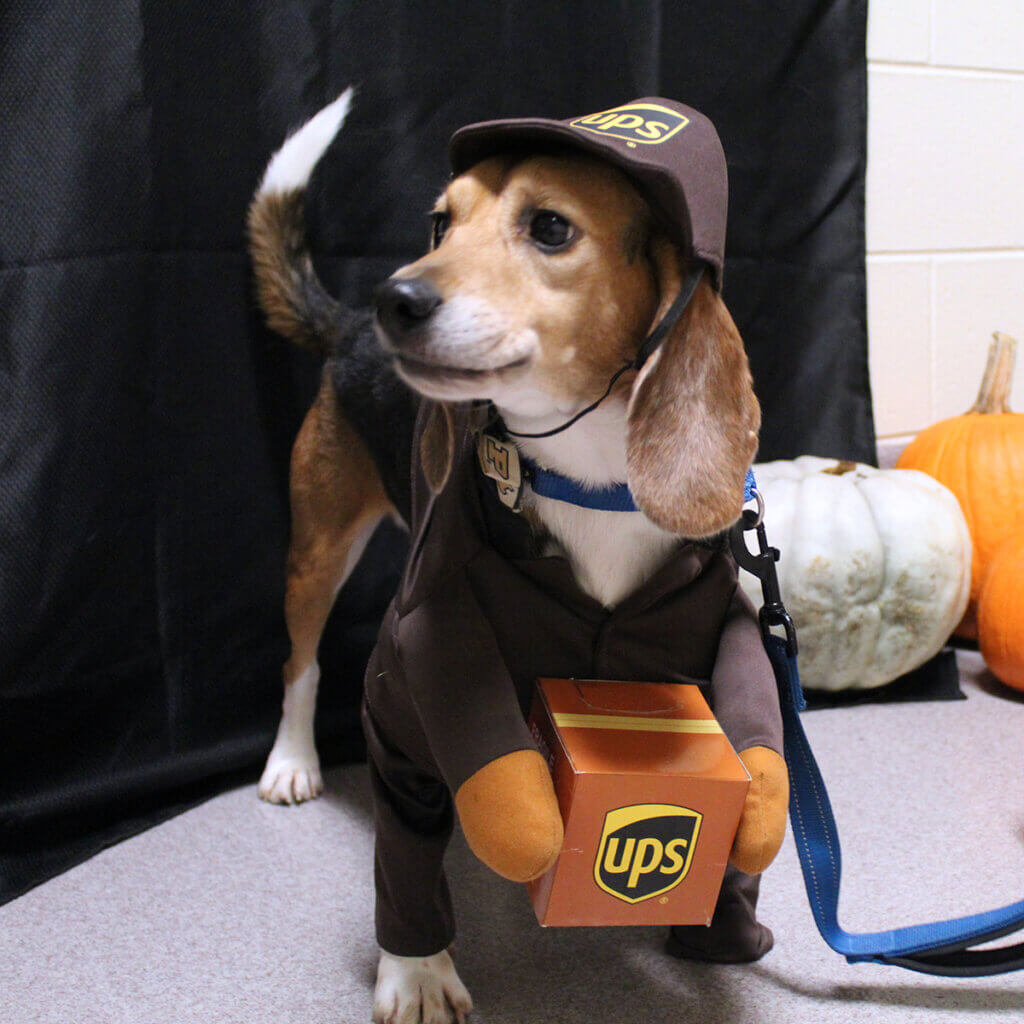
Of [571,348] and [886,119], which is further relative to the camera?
[886,119]

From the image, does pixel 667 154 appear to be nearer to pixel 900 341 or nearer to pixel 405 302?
pixel 405 302

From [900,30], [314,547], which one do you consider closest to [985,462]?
[900,30]

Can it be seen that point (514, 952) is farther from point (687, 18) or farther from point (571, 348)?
point (687, 18)

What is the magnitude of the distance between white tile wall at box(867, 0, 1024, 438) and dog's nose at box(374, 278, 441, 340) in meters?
1.88

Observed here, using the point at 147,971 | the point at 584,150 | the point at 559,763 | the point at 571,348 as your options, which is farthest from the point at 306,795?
the point at 584,150

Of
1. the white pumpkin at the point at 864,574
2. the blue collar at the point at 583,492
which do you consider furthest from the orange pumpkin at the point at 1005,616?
the blue collar at the point at 583,492

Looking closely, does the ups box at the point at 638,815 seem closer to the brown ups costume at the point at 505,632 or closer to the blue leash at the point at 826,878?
the brown ups costume at the point at 505,632

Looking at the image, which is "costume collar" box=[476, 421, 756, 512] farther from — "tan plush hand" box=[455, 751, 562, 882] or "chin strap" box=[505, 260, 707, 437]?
"tan plush hand" box=[455, 751, 562, 882]

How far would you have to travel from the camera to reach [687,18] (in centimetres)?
207

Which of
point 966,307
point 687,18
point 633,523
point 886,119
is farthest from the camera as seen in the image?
point 966,307

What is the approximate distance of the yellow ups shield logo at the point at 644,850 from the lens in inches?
37.4

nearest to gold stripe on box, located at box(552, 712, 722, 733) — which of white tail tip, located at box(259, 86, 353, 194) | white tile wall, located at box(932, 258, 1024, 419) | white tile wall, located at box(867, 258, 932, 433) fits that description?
white tail tip, located at box(259, 86, 353, 194)

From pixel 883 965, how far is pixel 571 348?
91cm

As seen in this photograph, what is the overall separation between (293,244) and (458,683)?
3.31 ft
